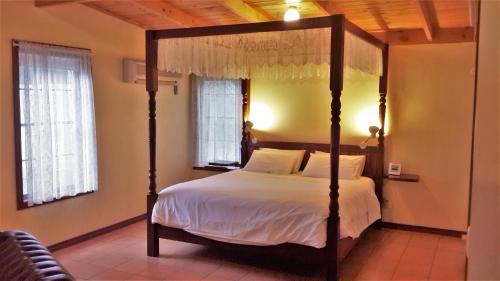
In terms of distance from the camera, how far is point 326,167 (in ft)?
15.6

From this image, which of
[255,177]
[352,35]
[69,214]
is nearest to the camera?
[352,35]

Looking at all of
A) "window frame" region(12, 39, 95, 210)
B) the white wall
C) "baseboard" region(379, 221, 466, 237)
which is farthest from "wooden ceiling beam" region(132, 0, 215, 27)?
the white wall

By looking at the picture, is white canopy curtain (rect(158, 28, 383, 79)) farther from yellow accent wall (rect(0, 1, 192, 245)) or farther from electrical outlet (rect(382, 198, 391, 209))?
electrical outlet (rect(382, 198, 391, 209))

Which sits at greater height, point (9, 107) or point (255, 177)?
point (9, 107)

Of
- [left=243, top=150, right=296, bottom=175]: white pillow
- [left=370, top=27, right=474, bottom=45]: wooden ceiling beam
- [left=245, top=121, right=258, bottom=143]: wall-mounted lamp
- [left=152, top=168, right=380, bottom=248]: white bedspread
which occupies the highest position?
[left=370, top=27, right=474, bottom=45]: wooden ceiling beam

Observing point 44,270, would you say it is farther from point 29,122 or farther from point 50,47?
point 50,47

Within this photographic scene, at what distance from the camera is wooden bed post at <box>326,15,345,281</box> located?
124 inches

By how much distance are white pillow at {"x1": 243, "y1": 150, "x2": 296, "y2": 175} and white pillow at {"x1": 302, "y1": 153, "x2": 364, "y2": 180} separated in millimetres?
232

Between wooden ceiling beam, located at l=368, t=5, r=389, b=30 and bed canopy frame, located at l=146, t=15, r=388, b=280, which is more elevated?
wooden ceiling beam, located at l=368, t=5, r=389, b=30

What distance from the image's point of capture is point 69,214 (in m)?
4.24

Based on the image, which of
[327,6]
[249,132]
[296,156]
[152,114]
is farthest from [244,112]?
[327,6]

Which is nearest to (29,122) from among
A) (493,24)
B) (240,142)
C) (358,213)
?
(240,142)

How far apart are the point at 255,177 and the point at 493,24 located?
167 inches

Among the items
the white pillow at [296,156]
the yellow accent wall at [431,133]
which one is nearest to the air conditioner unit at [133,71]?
the white pillow at [296,156]
